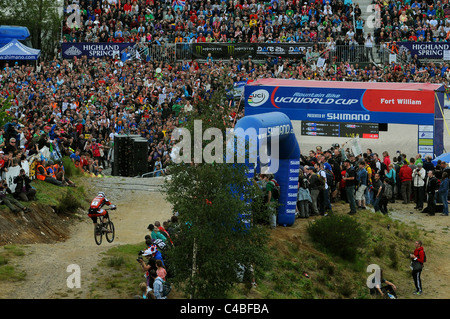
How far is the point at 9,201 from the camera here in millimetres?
22188

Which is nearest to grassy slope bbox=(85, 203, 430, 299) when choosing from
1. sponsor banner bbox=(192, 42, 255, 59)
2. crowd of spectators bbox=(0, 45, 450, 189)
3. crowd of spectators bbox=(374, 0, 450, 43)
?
crowd of spectators bbox=(0, 45, 450, 189)

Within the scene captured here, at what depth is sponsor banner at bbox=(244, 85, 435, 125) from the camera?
31.2m

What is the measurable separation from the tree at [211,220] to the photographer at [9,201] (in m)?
7.44

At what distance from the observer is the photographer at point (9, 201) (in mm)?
21952

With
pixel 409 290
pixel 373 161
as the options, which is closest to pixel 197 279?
pixel 409 290

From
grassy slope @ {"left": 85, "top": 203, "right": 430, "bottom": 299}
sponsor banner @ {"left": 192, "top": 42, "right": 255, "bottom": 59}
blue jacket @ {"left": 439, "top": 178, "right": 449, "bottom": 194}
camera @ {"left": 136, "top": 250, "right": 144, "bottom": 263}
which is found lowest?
grassy slope @ {"left": 85, "top": 203, "right": 430, "bottom": 299}

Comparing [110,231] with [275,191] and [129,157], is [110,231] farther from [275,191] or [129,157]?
[129,157]

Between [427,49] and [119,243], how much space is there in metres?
25.8

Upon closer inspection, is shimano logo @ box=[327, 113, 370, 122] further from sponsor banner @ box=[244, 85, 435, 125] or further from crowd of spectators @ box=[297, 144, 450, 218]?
crowd of spectators @ box=[297, 144, 450, 218]

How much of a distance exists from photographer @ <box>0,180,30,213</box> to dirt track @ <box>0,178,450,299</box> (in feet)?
5.17

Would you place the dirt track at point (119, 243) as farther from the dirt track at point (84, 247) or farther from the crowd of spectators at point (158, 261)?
the crowd of spectators at point (158, 261)

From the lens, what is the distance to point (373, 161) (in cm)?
2794

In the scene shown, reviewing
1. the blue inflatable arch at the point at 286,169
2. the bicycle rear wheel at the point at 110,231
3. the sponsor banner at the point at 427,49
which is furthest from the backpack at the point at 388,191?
the sponsor banner at the point at 427,49

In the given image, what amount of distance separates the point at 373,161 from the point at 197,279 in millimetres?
13511
